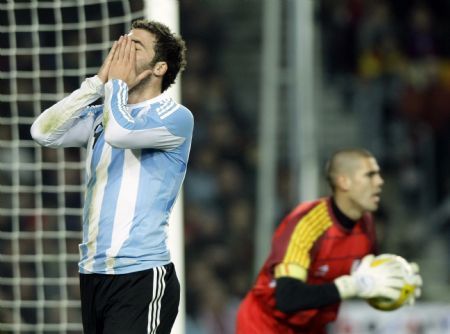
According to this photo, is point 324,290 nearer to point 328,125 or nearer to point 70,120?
point 70,120

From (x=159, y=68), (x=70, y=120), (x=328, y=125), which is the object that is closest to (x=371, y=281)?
(x=159, y=68)

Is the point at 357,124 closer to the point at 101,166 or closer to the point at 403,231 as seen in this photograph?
the point at 403,231

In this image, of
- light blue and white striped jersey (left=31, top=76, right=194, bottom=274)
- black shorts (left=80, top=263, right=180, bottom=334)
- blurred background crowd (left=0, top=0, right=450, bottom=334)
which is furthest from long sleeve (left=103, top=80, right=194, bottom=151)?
blurred background crowd (left=0, top=0, right=450, bottom=334)

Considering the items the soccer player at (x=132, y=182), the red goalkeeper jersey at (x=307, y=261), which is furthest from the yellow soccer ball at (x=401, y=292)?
the soccer player at (x=132, y=182)

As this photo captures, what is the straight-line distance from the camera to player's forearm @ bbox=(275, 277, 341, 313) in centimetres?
512

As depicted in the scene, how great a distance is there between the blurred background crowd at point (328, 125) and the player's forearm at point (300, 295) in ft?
13.3

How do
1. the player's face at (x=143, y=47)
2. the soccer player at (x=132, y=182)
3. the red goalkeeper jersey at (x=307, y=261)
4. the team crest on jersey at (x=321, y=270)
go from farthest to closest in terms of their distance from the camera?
1. the team crest on jersey at (x=321, y=270)
2. the red goalkeeper jersey at (x=307, y=261)
3. the player's face at (x=143, y=47)
4. the soccer player at (x=132, y=182)

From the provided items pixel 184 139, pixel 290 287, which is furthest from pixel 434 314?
pixel 184 139

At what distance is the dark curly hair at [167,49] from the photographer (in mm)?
4348

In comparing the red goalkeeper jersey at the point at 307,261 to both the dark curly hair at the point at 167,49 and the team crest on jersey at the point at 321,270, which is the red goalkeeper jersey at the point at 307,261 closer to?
the team crest on jersey at the point at 321,270

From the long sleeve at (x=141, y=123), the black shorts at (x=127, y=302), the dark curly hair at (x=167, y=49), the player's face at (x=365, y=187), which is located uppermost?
the dark curly hair at (x=167, y=49)

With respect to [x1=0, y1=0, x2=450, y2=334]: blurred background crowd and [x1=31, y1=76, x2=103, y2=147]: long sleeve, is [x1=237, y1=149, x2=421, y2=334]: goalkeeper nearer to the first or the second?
[x1=31, y1=76, x2=103, y2=147]: long sleeve

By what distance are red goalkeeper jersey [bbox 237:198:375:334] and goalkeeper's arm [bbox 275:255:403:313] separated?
0.45 feet

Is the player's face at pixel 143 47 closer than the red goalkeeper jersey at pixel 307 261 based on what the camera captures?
Yes
